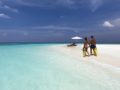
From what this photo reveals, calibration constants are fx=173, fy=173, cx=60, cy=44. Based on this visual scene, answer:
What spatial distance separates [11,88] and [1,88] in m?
0.38

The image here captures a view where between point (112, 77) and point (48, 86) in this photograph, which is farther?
point (112, 77)

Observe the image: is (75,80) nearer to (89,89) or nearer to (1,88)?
(89,89)

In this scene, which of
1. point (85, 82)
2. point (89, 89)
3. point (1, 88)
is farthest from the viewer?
point (85, 82)

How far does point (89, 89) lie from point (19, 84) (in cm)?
296

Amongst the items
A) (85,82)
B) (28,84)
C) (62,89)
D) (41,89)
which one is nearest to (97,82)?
(85,82)

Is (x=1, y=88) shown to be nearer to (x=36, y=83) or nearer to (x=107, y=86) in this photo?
(x=36, y=83)

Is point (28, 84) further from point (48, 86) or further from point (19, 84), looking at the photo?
point (48, 86)

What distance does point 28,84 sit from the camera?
7.18 m

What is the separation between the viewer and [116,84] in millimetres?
6488

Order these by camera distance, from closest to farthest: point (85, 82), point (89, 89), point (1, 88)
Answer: point (89, 89) < point (1, 88) < point (85, 82)

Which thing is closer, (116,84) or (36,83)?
(116,84)

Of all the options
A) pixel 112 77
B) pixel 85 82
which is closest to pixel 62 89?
pixel 85 82

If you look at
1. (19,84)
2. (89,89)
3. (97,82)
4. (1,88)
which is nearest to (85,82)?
(97,82)

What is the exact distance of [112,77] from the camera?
7.55 metres
